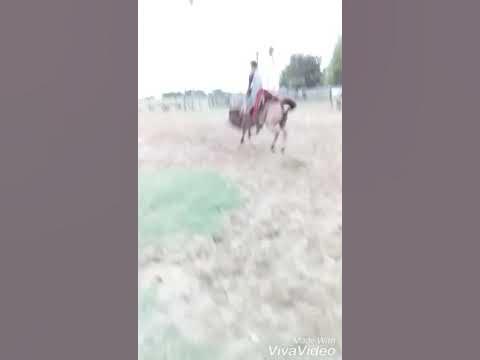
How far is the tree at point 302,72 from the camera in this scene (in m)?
2.60

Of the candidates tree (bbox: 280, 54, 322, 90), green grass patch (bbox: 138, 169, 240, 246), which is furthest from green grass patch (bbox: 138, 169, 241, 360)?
tree (bbox: 280, 54, 322, 90)

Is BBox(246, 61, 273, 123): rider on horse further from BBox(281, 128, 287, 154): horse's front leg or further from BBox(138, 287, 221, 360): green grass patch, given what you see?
BBox(138, 287, 221, 360): green grass patch

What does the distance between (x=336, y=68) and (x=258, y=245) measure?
984mm

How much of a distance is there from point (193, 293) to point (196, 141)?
77 cm

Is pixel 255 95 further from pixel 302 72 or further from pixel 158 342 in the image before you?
pixel 158 342

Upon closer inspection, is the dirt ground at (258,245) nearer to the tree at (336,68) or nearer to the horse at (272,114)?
the horse at (272,114)

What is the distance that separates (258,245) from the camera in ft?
8.50

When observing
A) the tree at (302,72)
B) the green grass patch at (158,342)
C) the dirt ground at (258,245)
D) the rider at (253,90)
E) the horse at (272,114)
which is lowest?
the green grass patch at (158,342)

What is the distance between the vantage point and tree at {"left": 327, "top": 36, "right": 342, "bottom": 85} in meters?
2.59

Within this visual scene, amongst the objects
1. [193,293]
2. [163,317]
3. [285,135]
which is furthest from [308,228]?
[163,317]

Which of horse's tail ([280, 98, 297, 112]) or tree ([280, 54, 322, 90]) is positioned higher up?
tree ([280, 54, 322, 90])

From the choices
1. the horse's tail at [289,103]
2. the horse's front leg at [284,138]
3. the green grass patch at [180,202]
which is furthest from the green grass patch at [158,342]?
the horse's tail at [289,103]

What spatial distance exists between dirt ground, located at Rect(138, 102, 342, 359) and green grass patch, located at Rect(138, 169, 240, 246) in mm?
50

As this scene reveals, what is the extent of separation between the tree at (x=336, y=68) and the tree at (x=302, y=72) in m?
0.05
